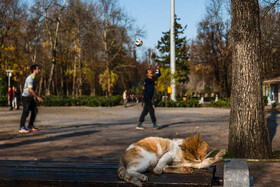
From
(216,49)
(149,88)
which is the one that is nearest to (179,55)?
(216,49)

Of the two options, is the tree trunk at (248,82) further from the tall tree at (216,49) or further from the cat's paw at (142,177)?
the tall tree at (216,49)

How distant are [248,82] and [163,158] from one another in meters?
3.78

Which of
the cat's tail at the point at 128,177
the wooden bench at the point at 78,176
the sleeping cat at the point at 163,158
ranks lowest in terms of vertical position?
the wooden bench at the point at 78,176

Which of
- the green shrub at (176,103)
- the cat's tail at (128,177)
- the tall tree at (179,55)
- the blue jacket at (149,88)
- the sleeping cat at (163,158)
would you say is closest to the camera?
the cat's tail at (128,177)

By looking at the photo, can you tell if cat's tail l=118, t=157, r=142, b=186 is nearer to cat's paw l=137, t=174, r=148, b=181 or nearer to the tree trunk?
cat's paw l=137, t=174, r=148, b=181

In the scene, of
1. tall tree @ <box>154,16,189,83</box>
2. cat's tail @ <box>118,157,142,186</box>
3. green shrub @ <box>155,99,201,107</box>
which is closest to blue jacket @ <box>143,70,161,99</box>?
cat's tail @ <box>118,157,142,186</box>

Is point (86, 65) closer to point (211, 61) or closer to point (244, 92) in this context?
point (211, 61)

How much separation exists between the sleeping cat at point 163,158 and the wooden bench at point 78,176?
0.07m

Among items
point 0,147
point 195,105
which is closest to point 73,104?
point 195,105

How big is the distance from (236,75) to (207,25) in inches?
1339

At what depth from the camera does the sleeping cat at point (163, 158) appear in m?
2.68

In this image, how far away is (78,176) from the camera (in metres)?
2.80

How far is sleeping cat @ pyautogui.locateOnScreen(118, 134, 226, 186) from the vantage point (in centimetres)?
268

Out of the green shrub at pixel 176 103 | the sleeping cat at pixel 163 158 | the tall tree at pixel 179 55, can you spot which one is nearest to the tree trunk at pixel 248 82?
the sleeping cat at pixel 163 158
